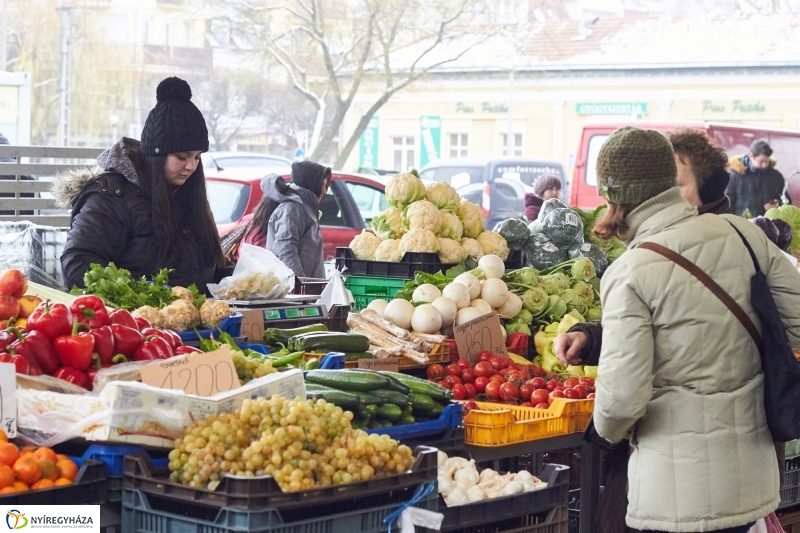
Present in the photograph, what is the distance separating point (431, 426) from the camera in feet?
12.5

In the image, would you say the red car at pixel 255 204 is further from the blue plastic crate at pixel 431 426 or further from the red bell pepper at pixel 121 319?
the red bell pepper at pixel 121 319

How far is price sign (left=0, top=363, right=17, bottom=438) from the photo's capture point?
292 cm

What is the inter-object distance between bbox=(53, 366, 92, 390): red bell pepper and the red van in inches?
513

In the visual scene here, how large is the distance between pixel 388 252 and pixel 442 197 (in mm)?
581

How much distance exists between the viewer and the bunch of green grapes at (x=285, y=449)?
9.05 ft

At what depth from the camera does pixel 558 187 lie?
13.3 meters

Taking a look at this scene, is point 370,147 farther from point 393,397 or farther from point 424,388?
point 393,397

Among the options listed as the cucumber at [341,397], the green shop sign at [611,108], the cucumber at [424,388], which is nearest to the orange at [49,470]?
the cucumber at [341,397]

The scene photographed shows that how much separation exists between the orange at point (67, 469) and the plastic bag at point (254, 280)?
6.40 feet

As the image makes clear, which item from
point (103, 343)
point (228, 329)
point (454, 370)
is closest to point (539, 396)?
point (454, 370)

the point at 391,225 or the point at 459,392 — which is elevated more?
the point at 391,225

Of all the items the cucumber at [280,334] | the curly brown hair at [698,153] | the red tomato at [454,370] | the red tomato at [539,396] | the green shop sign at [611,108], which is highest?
the green shop sign at [611,108]

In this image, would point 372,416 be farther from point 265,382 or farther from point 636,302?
point 636,302

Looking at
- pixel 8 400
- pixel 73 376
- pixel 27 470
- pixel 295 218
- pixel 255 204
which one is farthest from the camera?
pixel 255 204
